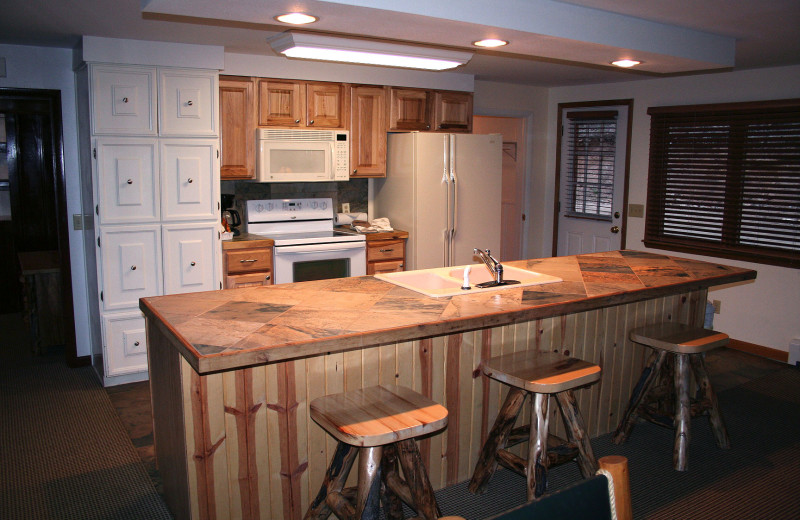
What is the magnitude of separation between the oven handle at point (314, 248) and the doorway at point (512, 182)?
195cm

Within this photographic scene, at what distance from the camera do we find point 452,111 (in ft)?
17.3

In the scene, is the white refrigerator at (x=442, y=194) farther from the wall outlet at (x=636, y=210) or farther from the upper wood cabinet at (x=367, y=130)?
the wall outlet at (x=636, y=210)

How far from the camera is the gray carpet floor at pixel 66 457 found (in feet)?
8.74

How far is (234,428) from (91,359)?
2.71 metres

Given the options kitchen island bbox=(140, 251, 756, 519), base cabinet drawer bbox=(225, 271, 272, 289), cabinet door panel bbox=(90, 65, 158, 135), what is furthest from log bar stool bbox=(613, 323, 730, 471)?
cabinet door panel bbox=(90, 65, 158, 135)

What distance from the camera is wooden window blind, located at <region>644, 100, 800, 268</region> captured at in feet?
14.9

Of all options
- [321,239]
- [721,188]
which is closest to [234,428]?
[321,239]

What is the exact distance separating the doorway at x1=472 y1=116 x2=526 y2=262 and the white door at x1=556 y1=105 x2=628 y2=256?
0.38 metres

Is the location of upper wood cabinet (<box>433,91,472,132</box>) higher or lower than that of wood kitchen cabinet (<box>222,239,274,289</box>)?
higher

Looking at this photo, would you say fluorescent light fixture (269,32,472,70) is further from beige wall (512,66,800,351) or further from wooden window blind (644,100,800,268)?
wooden window blind (644,100,800,268)

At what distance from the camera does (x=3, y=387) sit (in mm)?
4016

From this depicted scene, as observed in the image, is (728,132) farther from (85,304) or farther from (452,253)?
(85,304)

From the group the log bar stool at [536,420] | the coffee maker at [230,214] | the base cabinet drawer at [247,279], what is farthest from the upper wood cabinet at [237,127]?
the log bar stool at [536,420]

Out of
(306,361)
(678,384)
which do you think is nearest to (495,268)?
(678,384)
